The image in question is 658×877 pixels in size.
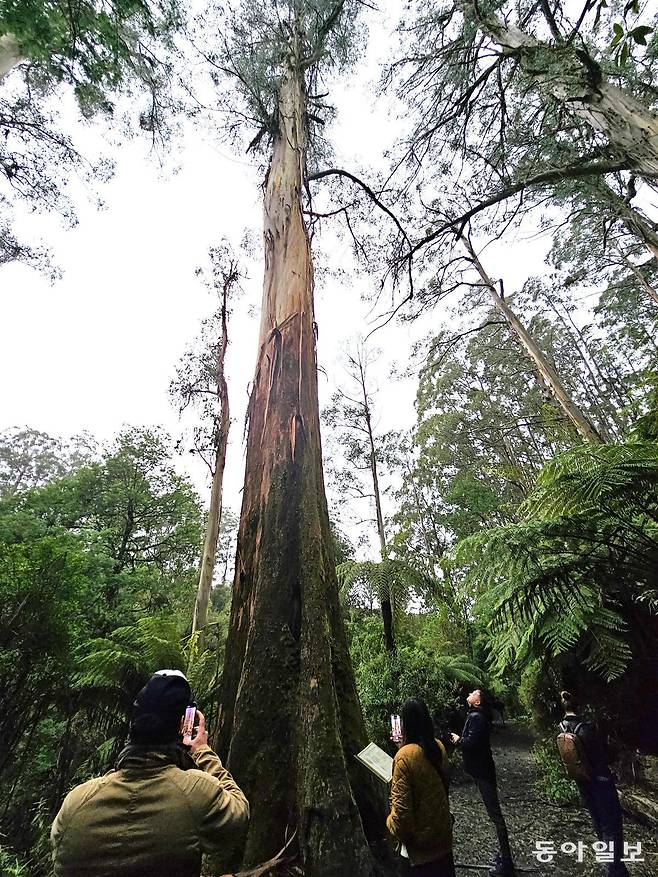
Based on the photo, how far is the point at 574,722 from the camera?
9.34ft

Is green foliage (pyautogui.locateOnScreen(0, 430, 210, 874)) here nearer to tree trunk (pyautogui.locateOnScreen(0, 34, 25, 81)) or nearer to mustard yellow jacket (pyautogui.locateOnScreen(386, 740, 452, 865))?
mustard yellow jacket (pyautogui.locateOnScreen(386, 740, 452, 865))

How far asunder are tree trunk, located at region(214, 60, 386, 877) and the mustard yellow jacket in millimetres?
117

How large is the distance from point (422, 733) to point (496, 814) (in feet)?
5.25

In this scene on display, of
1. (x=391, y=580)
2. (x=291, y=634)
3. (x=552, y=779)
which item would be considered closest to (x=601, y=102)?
(x=291, y=634)

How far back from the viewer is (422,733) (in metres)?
1.97

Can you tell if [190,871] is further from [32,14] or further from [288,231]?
[32,14]

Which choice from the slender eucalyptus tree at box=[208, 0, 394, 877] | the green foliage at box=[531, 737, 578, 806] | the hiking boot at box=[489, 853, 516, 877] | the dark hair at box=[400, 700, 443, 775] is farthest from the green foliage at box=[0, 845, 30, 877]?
the green foliage at box=[531, 737, 578, 806]

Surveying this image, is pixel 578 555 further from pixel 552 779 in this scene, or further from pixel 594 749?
pixel 552 779

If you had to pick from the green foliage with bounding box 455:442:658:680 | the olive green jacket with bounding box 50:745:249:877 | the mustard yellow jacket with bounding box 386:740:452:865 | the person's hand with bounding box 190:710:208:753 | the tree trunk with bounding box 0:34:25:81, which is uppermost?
the tree trunk with bounding box 0:34:25:81

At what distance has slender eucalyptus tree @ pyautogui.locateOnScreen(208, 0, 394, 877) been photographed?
1.27m

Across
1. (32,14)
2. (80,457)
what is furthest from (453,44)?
(80,457)

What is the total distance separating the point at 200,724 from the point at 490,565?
2.77 meters

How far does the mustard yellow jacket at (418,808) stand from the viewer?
5.50ft

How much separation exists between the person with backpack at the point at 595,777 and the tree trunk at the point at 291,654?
76.6 inches
